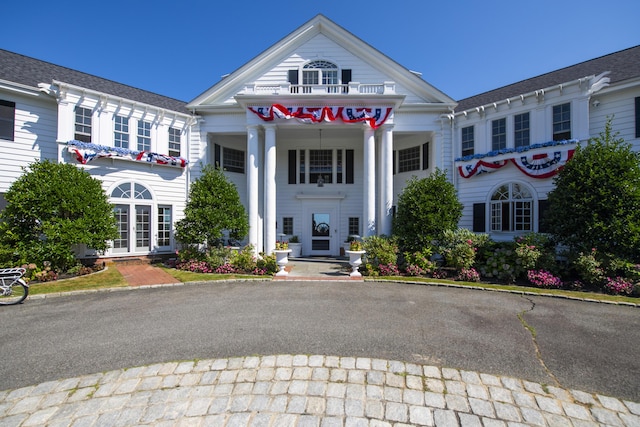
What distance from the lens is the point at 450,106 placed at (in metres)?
13.5

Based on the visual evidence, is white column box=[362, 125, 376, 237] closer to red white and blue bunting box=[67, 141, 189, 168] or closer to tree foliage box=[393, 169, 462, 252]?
tree foliage box=[393, 169, 462, 252]

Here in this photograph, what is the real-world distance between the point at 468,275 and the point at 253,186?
916 cm

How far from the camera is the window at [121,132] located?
12234 mm

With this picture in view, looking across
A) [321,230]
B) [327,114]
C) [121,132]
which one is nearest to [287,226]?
[321,230]

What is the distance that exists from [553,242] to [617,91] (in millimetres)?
6321

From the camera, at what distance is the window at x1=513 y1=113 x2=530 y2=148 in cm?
1186

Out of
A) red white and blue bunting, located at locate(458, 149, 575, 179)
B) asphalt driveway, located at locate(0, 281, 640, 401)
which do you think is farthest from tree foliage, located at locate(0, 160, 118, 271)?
red white and blue bunting, located at locate(458, 149, 575, 179)

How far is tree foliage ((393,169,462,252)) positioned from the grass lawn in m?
1.60

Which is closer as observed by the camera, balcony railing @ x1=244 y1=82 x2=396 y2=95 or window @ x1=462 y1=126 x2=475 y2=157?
balcony railing @ x1=244 y1=82 x2=396 y2=95

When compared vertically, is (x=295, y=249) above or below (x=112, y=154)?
below

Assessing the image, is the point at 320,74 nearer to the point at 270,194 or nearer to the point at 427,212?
the point at 270,194

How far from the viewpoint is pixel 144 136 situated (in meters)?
12.9

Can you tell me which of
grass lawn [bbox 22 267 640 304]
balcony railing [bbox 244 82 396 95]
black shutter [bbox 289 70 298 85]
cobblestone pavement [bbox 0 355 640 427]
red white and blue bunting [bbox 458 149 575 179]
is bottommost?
grass lawn [bbox 22 267 640 304]

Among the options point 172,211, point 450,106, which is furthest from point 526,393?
point 172,211
